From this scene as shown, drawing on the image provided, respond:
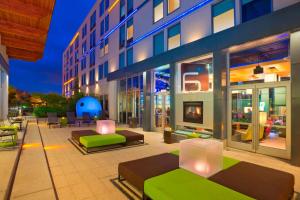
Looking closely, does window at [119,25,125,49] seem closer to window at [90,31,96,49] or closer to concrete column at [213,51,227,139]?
window at [90,31,96,49]

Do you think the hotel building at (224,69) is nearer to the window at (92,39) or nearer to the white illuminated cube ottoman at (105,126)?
the white illuminated cube ottoman at (105,126)

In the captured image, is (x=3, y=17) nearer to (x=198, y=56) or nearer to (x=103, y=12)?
(x=198, y=56)

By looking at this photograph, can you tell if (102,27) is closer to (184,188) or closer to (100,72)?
(100,72)

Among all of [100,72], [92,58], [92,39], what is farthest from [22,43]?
[92,39]

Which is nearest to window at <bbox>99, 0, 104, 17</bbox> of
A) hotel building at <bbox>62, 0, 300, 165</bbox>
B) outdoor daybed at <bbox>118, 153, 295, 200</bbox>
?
hotel building at <bbox>62, 0, 300, 165</bbox>

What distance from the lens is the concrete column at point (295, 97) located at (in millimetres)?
5746

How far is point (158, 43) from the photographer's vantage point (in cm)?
1281

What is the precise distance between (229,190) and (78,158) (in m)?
5.17

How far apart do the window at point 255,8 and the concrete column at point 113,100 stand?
13.1 m

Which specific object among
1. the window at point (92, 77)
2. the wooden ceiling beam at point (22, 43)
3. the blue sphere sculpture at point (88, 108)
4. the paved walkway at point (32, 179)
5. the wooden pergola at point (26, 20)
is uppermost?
the wooden ceiling beam at point (22, 43)

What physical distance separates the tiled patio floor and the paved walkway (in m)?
0.21

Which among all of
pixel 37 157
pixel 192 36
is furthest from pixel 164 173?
pixel 192 36

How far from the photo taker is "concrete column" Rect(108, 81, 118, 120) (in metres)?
18.4

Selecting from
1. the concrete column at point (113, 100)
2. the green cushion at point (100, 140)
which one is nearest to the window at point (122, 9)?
the concrete column at point (113, 100)
